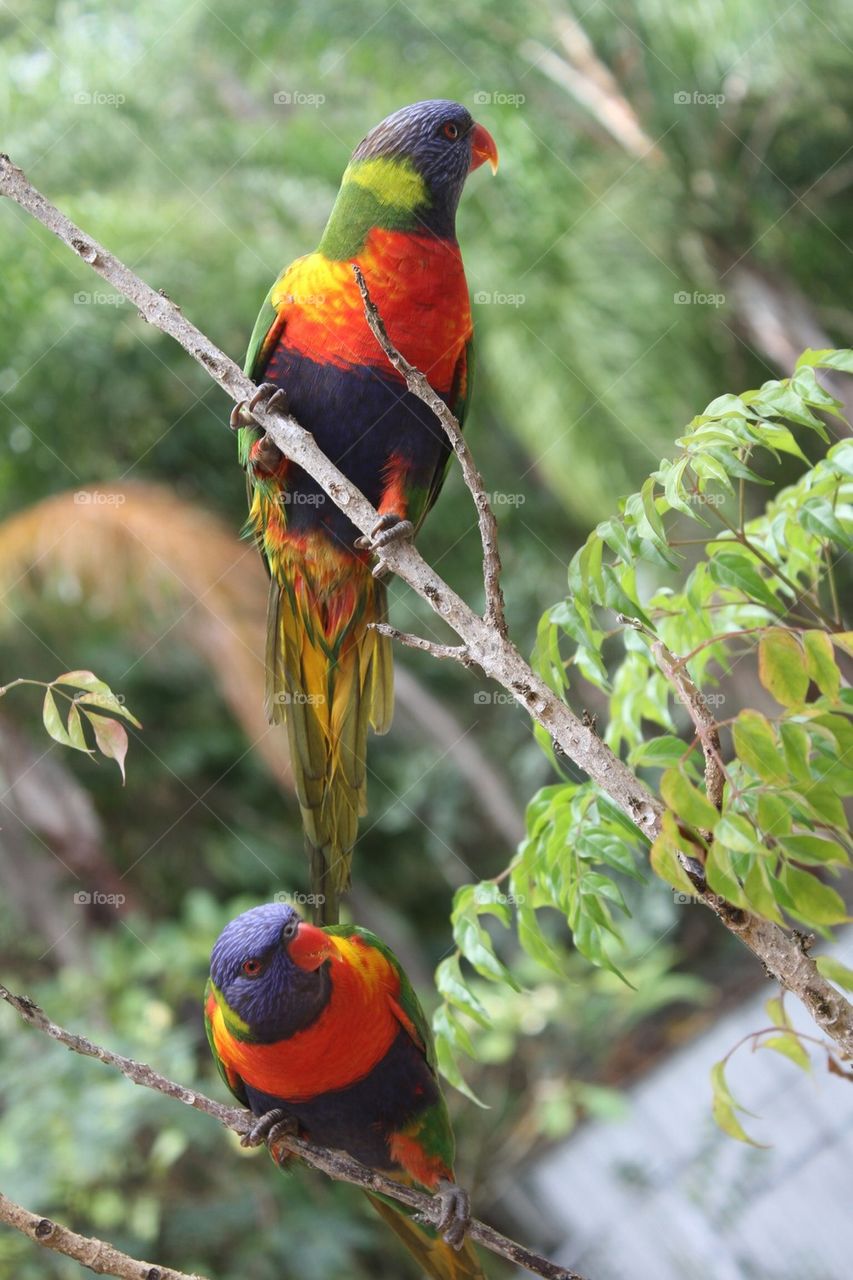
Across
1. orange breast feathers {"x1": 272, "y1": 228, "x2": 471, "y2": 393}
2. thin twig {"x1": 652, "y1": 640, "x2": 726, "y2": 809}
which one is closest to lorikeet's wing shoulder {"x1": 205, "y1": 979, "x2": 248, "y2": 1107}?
thin twig {"x1": 652, "y1": 640, "x2": 726, "y2": 809}

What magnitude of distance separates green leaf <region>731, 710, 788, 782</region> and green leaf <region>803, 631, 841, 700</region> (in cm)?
4

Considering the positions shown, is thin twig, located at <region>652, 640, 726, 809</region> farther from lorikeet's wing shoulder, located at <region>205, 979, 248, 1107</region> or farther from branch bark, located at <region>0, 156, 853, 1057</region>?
lorikeet's wing shoulder, located at <region>205, 979, 248, 1107</region>

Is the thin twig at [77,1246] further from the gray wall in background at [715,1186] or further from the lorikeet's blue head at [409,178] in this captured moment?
the gray wall in background at [715,1186]

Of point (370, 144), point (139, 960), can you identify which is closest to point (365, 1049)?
point (370, 144)

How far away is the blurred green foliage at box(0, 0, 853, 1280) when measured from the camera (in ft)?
9.69

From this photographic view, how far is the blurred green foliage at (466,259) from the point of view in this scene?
295 centimetres

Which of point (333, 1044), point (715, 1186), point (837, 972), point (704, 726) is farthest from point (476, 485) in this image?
point (715, 1186)

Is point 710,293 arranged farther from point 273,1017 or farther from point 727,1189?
point 273,1017

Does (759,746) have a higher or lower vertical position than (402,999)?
higher

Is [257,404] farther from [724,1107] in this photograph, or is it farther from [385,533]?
[724,1107]

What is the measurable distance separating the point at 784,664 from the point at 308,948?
550 millimetres

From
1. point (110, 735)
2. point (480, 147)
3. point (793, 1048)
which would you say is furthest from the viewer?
point (480, 147)

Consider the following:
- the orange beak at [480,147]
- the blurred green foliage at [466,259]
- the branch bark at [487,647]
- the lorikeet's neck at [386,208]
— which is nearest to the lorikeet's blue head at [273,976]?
the branch bark at [487,647]

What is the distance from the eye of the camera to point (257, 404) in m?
1.05
